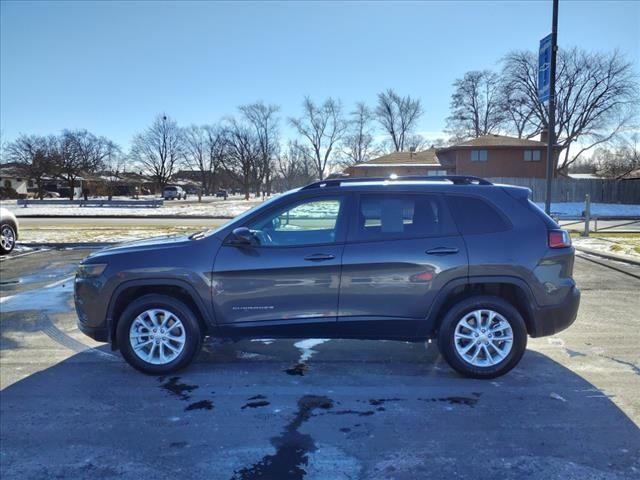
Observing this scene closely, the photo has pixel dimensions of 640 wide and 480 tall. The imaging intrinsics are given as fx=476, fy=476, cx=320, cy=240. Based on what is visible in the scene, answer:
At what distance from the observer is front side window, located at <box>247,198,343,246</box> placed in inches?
171

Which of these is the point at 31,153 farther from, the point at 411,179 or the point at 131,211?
the point at 411,179

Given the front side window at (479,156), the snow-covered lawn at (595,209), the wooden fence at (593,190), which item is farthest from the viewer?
Result: the front side window at (479,156)

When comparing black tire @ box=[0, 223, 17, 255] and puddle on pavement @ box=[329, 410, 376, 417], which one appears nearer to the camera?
puddle on pavement @ box=[329, 410, 376, 417]

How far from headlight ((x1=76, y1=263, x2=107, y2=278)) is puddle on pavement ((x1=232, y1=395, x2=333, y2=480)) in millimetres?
2238

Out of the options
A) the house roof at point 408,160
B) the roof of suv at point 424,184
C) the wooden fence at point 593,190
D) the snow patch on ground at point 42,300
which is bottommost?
the snow patch on ground at point 42,300

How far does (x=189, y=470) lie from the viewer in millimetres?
2955

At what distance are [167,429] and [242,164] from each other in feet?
221

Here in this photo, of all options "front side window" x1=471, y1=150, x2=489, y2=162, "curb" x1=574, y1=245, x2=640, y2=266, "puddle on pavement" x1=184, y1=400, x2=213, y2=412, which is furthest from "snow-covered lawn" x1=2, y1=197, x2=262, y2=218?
"puddle on pavement" x1=184, y1=400, x2=213, y2=412

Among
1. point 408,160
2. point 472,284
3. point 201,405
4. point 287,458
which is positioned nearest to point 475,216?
point 472,284

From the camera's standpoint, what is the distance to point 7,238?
1243cm

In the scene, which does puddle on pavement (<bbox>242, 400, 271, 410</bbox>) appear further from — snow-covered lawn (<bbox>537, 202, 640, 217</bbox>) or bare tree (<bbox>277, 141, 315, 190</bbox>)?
bare tree (<bbox>277, 141, 315, 190</bbox>)

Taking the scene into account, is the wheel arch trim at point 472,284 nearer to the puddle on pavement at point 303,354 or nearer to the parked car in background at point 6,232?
the puddle on pavement at point 303,354

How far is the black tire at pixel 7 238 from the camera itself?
40.3ft

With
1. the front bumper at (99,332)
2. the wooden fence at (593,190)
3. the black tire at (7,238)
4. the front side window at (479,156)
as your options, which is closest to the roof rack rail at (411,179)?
the front bumper at (99,332)
